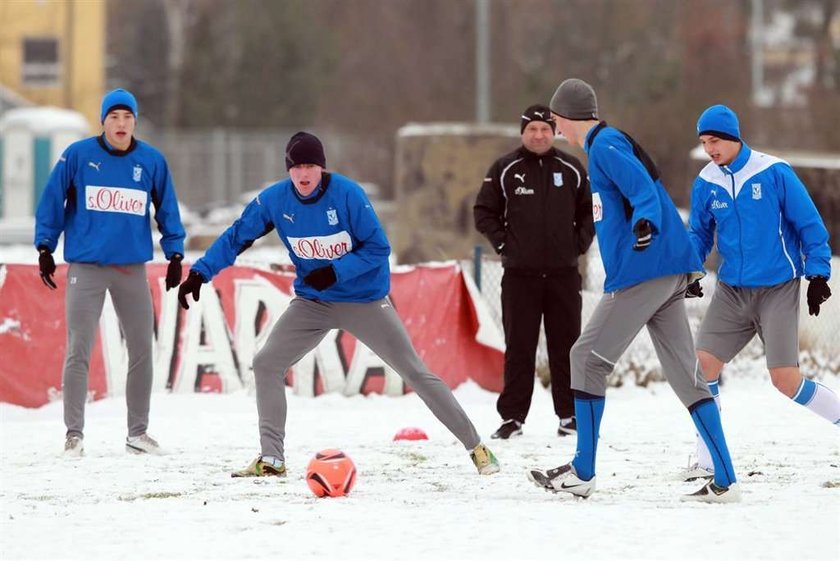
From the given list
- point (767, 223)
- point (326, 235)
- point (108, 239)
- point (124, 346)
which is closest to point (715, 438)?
point (767, 223)

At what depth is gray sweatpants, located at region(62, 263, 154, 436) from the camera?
8.98m

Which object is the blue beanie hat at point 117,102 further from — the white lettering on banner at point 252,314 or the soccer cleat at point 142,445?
the white lettering on banner at point 252,314

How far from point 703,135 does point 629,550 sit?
2.33m

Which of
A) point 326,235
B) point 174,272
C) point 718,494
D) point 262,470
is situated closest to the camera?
point 718,494

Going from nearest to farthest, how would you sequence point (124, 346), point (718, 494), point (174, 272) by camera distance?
point (718, 494) → point (174, 272) → point (124, 346)

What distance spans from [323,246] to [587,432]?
164cm

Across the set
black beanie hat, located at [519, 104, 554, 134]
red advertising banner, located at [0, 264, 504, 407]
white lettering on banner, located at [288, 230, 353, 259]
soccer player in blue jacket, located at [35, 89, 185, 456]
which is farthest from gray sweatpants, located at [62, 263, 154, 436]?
black beanie hat, located at [519, 104, 554, 134]

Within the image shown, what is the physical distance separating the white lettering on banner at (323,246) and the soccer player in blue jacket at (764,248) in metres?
1.68

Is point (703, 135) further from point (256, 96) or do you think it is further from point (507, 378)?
point (256, 96)

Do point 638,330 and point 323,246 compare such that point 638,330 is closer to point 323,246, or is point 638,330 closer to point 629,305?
point 629,305

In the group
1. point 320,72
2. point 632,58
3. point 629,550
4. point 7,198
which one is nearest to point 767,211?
point 629,550

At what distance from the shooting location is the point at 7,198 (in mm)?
32688

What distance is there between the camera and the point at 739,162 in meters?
7.64

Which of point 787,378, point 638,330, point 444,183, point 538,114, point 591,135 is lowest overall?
point 787,378
